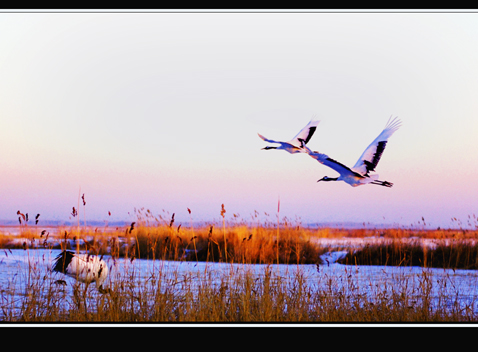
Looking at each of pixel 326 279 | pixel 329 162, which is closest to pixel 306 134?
pixel 329 162

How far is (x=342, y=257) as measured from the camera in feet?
32.9

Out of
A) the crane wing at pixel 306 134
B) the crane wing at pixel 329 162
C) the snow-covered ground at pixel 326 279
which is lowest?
the snow-covered ground at pixel 326 279

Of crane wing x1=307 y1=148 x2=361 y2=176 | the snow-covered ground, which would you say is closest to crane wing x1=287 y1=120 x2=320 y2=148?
crane wing x1=307 y1=148 x2=361 y2=176

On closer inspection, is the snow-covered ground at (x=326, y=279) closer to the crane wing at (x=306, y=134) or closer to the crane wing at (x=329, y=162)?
the crane wing at (x=329, y=162)

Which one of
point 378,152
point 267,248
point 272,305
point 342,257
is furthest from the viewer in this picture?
point 342,257

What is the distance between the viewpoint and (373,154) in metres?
5.24

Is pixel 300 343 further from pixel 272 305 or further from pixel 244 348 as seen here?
pixel 272 305

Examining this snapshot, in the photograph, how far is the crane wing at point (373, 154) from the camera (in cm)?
513

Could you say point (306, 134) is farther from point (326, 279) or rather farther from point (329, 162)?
point (326, 279)

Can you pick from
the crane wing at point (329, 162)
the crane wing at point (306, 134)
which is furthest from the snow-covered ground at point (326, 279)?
the crane wing at point (306, 134)
